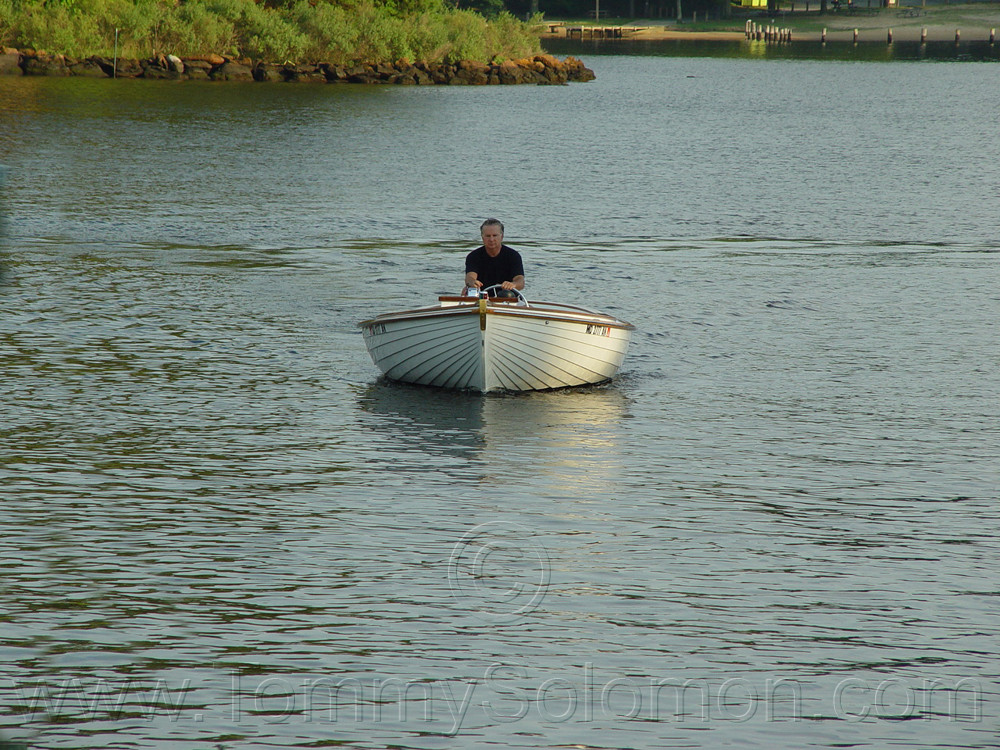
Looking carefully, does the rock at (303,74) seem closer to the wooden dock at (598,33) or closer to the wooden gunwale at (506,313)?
the wooden gunwale at (506,313)

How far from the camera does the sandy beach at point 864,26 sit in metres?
171

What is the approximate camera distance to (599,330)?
1625 centimetres

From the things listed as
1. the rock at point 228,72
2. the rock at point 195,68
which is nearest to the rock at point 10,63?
the rock at point 195,68

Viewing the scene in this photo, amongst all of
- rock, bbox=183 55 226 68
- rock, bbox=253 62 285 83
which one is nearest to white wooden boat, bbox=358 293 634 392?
rock, bbox=183 55 226 68

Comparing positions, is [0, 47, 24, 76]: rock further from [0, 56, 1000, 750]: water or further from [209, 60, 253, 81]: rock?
[0, 56, 1000, 750]: water

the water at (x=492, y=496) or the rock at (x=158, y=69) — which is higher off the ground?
the rock at (x=158, y=69)

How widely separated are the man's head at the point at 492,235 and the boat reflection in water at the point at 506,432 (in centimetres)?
184

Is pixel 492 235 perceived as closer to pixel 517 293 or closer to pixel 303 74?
pixel 517 293

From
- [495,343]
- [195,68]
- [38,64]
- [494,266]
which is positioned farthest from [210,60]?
[495,343]

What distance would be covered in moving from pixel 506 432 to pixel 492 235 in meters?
2.79

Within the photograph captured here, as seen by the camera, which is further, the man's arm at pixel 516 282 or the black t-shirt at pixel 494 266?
the black t-shirt at pixel 494 266

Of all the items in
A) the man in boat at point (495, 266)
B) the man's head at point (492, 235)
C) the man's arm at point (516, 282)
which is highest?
the man's head at point (492, 235)

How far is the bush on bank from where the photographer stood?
262ft

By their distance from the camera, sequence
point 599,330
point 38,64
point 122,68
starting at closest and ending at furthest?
point 599,330 < point 38,64 < point 122,68
